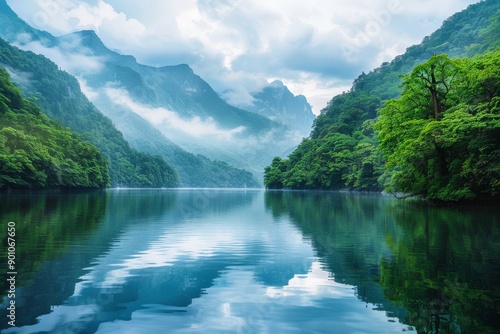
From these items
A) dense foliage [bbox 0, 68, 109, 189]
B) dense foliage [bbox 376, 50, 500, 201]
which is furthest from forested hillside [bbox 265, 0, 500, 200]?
dense foliage [bbox 0, 68, 109, 189]

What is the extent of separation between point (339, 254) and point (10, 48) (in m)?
214

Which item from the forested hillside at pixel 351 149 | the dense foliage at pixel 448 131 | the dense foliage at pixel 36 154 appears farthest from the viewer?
the forested hillside at pixel 351 149

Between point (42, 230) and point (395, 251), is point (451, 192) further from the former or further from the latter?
point (42, 230)

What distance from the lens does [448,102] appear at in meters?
49.1

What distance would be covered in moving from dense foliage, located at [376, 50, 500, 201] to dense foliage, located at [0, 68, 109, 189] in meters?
60.1

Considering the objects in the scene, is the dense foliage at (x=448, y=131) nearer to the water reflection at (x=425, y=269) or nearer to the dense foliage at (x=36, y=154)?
the water reflection at (x=425, y=269)

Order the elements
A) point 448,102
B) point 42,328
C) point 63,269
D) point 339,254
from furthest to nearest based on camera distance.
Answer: point 448,102, point 339,254, point 63,269, point 42,328

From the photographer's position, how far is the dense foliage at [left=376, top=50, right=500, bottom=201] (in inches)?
1515

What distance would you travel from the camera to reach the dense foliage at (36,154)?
2948 inches

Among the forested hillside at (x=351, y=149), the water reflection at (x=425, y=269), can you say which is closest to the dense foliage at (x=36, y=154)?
the forested hillside at (x=351, y=149)

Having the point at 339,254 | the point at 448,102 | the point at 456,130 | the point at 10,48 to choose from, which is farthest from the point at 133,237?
the point at 10,48

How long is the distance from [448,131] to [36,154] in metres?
72.3

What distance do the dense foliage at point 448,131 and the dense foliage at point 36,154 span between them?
60063mm

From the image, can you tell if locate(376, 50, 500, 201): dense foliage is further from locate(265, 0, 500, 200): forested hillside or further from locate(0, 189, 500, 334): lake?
locate(0, 189, 500, 334): lake
